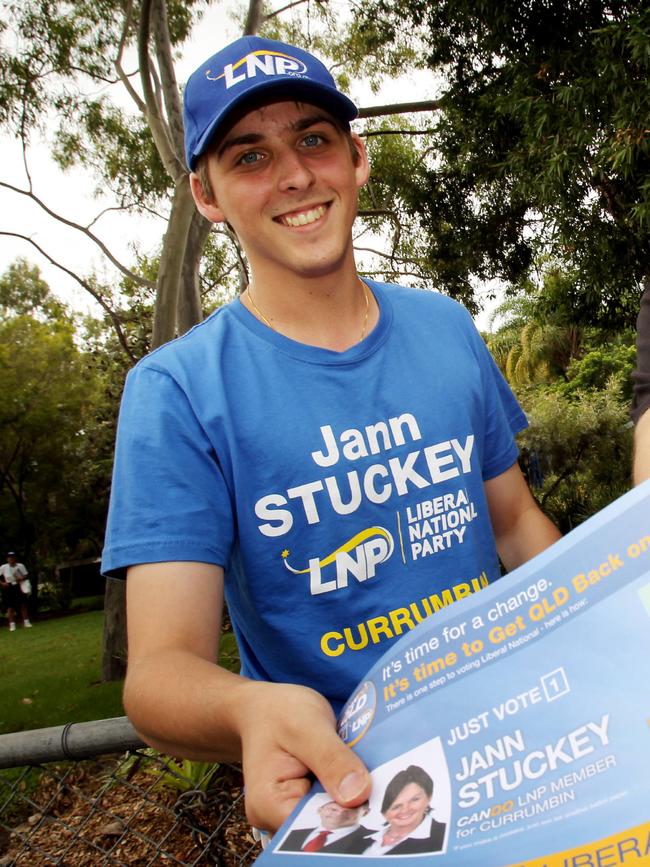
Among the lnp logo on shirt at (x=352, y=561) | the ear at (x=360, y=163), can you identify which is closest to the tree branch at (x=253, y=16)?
the ear at (x=360, y=163)

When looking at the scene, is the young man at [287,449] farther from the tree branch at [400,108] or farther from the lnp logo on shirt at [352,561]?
the tree branch at [400,108]

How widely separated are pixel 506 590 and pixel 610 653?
0.48 ft

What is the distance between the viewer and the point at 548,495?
15.8 meters

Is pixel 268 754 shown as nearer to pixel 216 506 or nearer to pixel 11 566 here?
pixel 216 506

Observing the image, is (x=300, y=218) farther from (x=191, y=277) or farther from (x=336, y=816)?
(x=191, y=277)

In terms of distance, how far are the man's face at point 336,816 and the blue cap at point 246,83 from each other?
1.08 meters

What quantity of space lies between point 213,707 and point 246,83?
99 centimetres

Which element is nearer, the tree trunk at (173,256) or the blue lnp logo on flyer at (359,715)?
the blue lnp logo on flyer at (359,715)

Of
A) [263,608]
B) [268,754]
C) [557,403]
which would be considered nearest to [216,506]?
[263,608]

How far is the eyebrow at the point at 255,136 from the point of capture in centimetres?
140

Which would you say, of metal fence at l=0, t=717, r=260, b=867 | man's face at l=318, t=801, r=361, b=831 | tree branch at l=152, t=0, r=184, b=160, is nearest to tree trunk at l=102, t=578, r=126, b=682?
metal fence at l=0, t=717, r=260, b=867

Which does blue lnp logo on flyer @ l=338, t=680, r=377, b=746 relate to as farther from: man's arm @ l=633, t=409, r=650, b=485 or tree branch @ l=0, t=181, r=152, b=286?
tree branch @ l=0, t=181, r=152, b=286

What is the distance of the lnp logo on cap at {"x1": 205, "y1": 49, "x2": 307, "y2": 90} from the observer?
137 centimetres

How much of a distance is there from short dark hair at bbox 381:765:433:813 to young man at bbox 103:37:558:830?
0.23m
